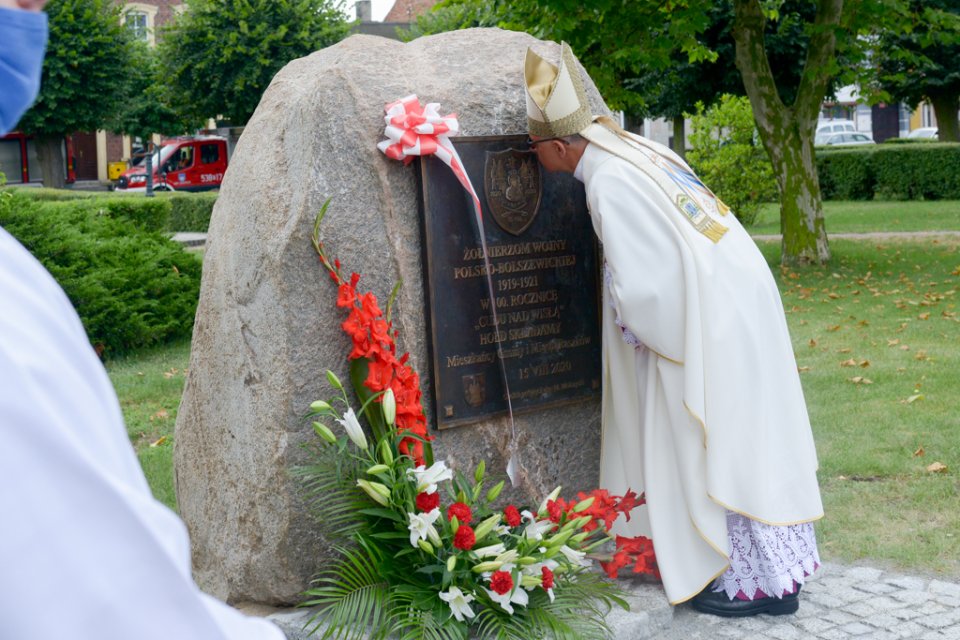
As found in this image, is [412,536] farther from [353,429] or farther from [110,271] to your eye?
[110,271]

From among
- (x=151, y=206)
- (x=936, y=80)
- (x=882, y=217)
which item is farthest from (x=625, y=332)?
(x=936, y=80)

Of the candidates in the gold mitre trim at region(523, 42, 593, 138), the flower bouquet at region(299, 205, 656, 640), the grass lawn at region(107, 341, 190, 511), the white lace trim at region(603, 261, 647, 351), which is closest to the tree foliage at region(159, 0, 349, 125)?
the grass lawn at region(107, 341, 190, 511)

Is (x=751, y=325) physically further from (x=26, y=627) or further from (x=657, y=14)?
(x=657, y=14)

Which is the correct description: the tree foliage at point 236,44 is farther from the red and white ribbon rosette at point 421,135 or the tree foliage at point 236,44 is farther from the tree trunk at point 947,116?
the red and white ribbon rosette at point 421,135

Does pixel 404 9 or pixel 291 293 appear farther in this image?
pixel 404 9

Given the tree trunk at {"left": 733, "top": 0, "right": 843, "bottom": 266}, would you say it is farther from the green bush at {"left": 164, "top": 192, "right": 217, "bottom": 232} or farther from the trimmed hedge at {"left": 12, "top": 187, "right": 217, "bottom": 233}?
the green bush at {"left": 164, "top": 192, "right": 217, "bottom": 232}

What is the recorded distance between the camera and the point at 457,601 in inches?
139

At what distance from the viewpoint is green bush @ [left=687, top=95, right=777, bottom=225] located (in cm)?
1977

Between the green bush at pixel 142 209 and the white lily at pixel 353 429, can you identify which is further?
the green bush at pixel 142 209

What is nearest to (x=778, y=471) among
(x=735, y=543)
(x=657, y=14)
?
(x=735, y=543)

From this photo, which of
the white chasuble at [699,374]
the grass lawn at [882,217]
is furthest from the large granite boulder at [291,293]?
the grass lawn at [882,217]

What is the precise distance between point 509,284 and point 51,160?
105 ft

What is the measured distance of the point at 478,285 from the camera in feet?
13.9

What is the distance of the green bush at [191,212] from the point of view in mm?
21703
